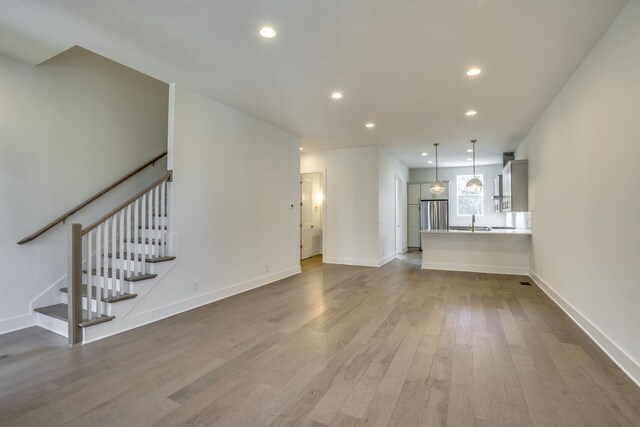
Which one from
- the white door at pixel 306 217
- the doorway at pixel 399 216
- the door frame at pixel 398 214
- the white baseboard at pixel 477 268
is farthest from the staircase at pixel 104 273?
the doorway at pixel 399 216

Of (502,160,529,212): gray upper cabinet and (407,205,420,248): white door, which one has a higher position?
(502,160,529,212): gray upper cabinet

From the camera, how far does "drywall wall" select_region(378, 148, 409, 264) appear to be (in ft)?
23.8

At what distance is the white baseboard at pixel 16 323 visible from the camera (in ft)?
10.5

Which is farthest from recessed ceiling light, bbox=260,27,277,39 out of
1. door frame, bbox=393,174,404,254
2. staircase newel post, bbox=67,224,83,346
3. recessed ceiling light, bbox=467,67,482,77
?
door frame, bbox=393,174,404,254

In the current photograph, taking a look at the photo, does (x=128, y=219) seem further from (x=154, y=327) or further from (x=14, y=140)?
(x=14, y=140)

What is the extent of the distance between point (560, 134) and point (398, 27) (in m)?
2.88

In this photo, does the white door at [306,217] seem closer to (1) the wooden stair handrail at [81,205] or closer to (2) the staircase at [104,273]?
(1) the wooden stair handrail at [81,205]

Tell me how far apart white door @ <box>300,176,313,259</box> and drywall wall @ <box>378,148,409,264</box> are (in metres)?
2.20

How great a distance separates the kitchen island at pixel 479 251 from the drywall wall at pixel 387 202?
995 mm

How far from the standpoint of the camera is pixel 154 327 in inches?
131

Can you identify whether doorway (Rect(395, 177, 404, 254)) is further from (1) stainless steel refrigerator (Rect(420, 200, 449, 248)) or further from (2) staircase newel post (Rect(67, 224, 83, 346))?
(2) staircase newel post (Rect(67, 224, 83, 346))

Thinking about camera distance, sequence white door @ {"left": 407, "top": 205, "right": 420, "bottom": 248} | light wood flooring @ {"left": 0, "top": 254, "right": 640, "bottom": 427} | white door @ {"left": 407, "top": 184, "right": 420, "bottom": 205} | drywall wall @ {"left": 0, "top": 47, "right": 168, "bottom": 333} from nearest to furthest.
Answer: light wood flooring @ {"left": 0, "top": 254, "right": 640, "bottom": 427} → drywall wall @ {"left": 0, "top": 47, "right": 168, "bottom": 333} → white door @ {"left": 407, "top": 184, "right": 420, "bottom": 205} → white door @ {"left": 407, "top": 205, "right": 420, "bottom": 248}

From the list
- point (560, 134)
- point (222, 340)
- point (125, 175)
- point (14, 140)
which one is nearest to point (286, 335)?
point (222, 340)

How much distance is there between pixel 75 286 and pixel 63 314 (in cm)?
62
